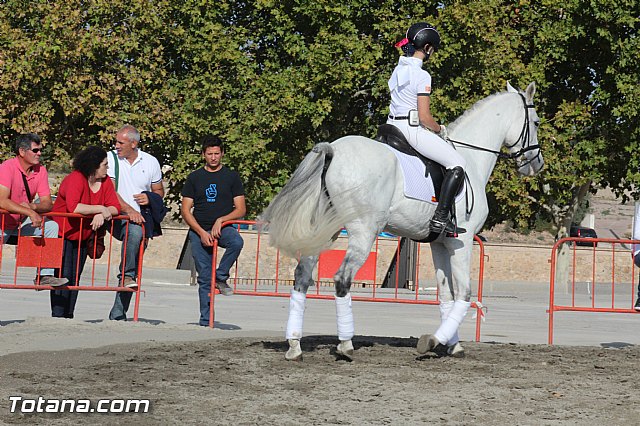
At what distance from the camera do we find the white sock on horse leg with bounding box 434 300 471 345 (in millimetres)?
10750

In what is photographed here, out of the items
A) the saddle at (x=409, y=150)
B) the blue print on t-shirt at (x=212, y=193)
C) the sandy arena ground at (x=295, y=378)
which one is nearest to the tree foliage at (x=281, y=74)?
the blue print on t-shirt at (x=212, y=193)

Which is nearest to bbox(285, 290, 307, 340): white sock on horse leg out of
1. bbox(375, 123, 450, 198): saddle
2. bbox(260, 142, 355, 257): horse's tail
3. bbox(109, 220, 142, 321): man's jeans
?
bbox(260, 142, 355, 257): horse's tail

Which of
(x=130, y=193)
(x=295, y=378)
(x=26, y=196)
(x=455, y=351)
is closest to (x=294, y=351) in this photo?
(x=295, y=378)

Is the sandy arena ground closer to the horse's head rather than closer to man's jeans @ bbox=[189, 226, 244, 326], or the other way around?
man's jeans @ bbox=[189, 226, 244, 326]

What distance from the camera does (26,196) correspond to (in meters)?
→ 13.4

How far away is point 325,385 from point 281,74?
1134 inches

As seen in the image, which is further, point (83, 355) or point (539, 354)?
point (539, 354)

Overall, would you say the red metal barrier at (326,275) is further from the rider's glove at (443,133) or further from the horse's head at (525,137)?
the rider's glove at (443,133)

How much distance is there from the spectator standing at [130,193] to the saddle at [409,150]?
4196 mm

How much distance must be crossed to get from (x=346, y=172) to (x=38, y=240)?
466 centimetres

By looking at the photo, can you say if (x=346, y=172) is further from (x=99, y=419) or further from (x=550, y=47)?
(x=550, y=47)

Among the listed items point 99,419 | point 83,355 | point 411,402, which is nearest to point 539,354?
point 411,402

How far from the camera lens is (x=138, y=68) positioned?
120 ft

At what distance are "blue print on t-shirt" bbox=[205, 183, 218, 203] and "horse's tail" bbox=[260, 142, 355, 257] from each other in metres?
3.82
